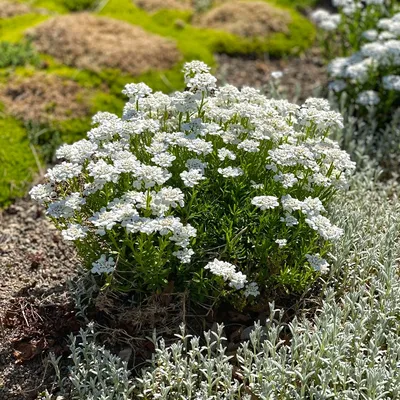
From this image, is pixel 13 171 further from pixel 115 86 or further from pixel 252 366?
pixel 252 366

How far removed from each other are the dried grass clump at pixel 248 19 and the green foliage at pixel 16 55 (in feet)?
7.07

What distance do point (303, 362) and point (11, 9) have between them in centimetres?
597

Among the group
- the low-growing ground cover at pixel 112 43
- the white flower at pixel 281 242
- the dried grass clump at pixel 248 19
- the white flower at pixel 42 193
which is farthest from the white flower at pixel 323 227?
the dried grass clump at pixel 248 19

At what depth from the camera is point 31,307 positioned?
3.89 m

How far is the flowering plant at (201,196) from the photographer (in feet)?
11.2

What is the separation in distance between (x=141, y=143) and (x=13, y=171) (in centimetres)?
184

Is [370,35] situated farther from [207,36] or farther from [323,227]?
[323,227]

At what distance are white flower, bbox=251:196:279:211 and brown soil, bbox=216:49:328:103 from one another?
126 inches

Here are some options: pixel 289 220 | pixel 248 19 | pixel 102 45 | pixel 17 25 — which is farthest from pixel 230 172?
pixel 17 25

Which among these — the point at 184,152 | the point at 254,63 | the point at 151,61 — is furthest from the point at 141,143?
the point at 254,63

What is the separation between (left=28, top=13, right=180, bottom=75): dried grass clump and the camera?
21.3 ft

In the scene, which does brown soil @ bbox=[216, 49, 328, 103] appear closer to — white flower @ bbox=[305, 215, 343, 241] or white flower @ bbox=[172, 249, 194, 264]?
white flower @ bbox=[305, 215, 343, 241]

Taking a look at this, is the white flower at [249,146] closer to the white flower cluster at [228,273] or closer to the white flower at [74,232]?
the white flower cluster at [228,273]

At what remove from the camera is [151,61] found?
21.6ft
